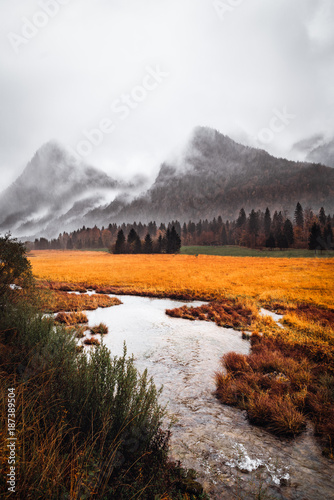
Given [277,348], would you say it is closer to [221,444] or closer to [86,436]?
[221,444]

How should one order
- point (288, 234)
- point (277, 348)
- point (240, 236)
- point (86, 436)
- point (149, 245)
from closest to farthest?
point (86, 436) < point (277, 348) < point (288, 234) < point (149, 245) < point (240, 236)

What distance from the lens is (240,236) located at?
11388cm

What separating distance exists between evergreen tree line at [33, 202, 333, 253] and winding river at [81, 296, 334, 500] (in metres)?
61.4

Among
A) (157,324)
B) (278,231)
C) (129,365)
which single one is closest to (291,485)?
(129,365)

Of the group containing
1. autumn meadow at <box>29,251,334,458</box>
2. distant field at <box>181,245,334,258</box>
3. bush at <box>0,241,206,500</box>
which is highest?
bush at <box>0,241,206,500</box>

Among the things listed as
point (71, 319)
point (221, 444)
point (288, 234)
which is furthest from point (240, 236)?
point (221, 444)

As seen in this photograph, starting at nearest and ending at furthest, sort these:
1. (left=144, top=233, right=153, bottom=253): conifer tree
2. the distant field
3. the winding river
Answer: the winding river
the distant field
(left=144, top=233, right=153, bottom=253): conifer tree

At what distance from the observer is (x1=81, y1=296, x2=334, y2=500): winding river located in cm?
301

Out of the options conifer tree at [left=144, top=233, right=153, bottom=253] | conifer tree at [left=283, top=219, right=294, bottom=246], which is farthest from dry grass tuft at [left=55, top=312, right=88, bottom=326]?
conifer tree at [left=283, top=219, right=294, bottom=246]

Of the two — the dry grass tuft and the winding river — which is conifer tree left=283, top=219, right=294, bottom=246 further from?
the dry grass tuft

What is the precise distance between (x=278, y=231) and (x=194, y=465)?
94.2 meters

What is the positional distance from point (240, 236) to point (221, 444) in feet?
384

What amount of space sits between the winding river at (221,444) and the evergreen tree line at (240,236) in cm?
6139

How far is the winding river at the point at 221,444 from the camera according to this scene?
3014mm
